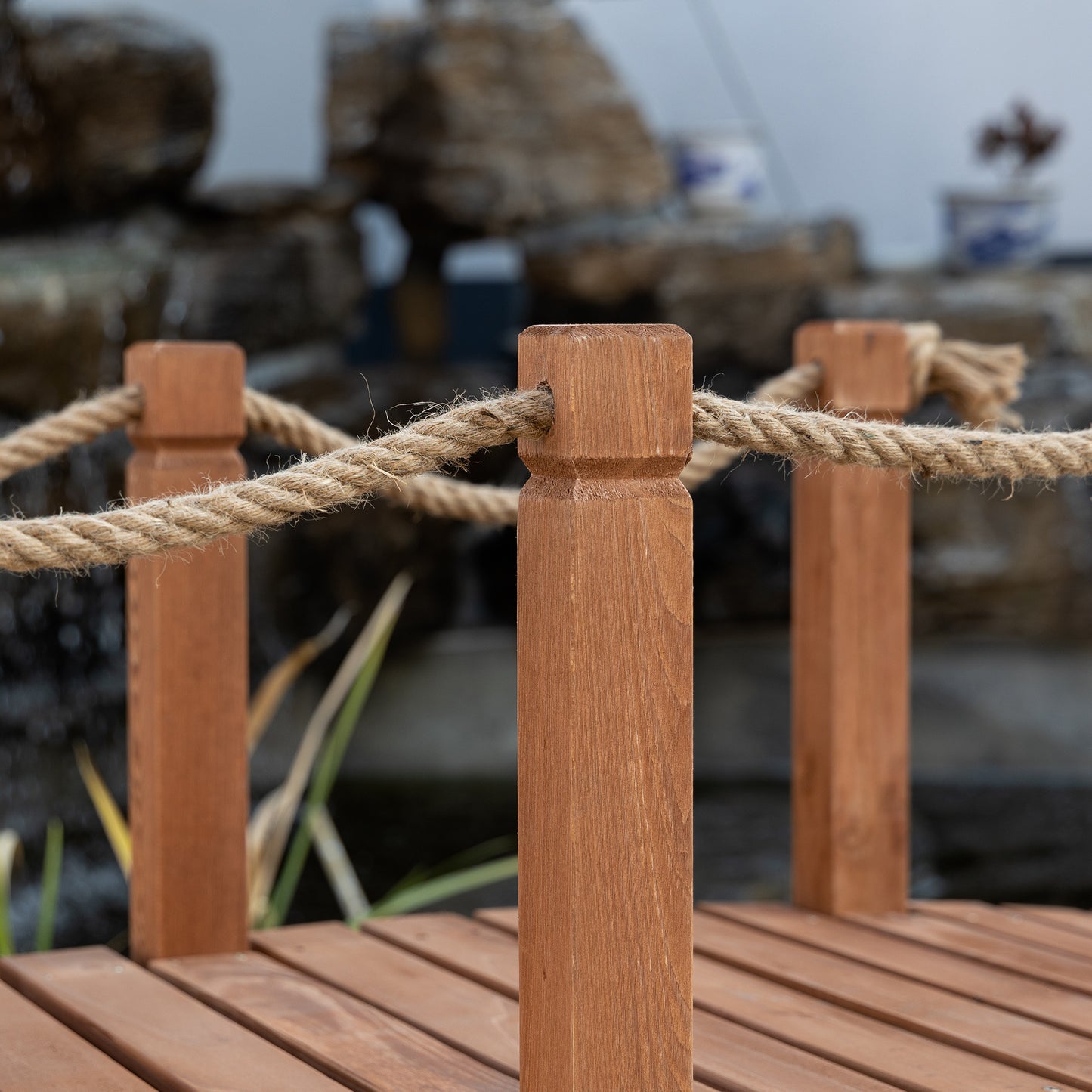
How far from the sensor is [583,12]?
574 cm

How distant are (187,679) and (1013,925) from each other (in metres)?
0.88

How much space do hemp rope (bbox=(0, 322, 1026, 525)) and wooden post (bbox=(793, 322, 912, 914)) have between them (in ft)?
0.14

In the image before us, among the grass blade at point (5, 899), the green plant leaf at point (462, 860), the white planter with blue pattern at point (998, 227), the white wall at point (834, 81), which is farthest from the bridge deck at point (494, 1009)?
the white wall at point (834, 81)

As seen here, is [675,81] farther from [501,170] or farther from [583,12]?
[501,170]

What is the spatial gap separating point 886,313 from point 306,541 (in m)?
1.82

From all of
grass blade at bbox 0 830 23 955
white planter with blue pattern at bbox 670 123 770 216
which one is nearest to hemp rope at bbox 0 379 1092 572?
grass blade at bbox 0 830 23 955

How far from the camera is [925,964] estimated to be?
1.47 metres

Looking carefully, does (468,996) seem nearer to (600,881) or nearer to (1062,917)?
(600,881)

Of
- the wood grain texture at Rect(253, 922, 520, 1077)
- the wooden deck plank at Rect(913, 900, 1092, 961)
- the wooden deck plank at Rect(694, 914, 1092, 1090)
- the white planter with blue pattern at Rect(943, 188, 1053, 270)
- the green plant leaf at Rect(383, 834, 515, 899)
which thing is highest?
the white planter with blue pattern at Rect(943, 188, 1053, 270)

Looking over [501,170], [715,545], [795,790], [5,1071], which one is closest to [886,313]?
[715,545]

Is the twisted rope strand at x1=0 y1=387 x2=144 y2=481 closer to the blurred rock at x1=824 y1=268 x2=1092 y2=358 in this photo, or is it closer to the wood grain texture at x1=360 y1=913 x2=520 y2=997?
the wood grain texture at x1=360 y1=913 x2=520 y2=997

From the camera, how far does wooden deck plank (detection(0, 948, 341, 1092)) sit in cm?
119

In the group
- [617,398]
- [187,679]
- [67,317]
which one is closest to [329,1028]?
[187,679]

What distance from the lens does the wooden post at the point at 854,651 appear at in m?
1.57
